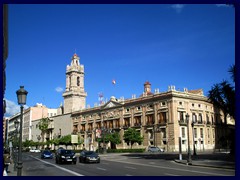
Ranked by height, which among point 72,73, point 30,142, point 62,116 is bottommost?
point 30,142

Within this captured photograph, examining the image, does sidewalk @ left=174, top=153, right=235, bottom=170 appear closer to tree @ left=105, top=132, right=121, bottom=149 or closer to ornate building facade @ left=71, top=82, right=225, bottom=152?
ornate building facade @ left=71, top=82, right=225, bottom=152

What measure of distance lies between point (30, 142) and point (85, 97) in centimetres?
2673

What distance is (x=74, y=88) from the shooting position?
325 feet

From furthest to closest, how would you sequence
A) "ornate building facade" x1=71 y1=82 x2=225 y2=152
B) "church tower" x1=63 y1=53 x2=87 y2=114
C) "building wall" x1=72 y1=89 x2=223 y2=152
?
"church tower" x1=63 y1=53 x2=87 y2=114, "ornate building facade" x1=71 y1=82 x2=225 y2=152, "building wall" x1=72 y1=89 x2=223 y2=152

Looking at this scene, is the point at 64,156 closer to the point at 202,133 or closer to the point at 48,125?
the point at 202,133

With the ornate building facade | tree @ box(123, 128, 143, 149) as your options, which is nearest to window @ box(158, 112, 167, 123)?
the ornate building facade

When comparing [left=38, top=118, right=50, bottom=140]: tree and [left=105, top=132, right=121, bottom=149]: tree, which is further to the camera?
[left=38, top=118, right=50, bottom=140]: tree

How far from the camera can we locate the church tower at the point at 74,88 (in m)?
98.7

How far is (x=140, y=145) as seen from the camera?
67625 mm

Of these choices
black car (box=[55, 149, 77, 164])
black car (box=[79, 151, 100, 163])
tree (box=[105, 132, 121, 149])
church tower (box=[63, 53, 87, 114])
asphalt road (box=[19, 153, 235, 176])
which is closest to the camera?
asphalt road (box=[19, 153, 235, 176])

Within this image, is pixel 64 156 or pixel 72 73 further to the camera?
pixel 72 73

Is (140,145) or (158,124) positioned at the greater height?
(158,124)

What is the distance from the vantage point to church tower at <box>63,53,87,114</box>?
9869 centimetres
